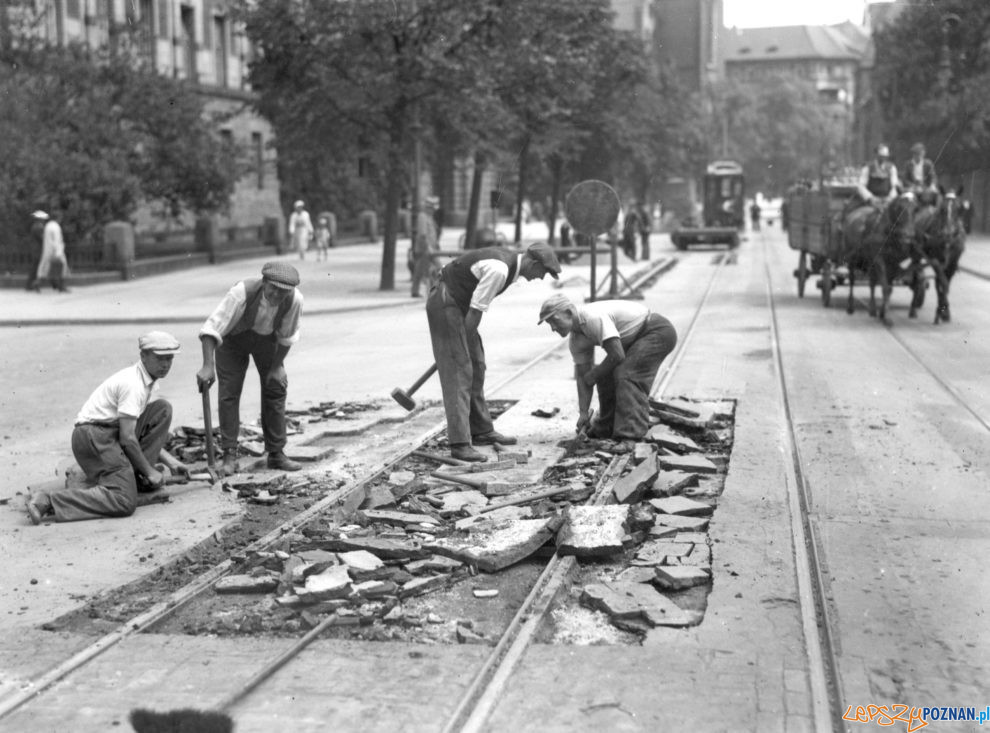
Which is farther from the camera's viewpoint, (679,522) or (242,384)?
→ (242,384)

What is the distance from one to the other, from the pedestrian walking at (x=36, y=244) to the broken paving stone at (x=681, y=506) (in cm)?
2196

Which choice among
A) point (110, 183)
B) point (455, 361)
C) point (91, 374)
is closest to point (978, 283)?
point (110, 183)

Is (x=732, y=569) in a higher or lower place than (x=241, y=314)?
lower

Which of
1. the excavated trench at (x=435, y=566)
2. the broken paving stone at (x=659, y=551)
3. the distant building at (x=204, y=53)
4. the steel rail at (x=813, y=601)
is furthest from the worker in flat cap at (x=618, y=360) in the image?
the distant building at (x=204, y=53)

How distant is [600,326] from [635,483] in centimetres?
211

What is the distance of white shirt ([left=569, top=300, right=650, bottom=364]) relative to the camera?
1037 centimetres

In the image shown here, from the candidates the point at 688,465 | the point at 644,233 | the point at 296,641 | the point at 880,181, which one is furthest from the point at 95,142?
the point at 296,641

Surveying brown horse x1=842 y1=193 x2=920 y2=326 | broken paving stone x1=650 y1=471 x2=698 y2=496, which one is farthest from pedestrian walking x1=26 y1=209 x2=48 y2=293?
broken paving stone x1=650 y1=471 x2=698 y2=496

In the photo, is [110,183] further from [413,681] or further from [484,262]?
[413,681]

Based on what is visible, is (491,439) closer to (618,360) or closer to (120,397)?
(618,360)

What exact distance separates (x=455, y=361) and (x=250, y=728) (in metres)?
5.47

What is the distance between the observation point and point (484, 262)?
9.95m

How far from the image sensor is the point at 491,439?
10.9 m

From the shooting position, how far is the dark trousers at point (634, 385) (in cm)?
1063
